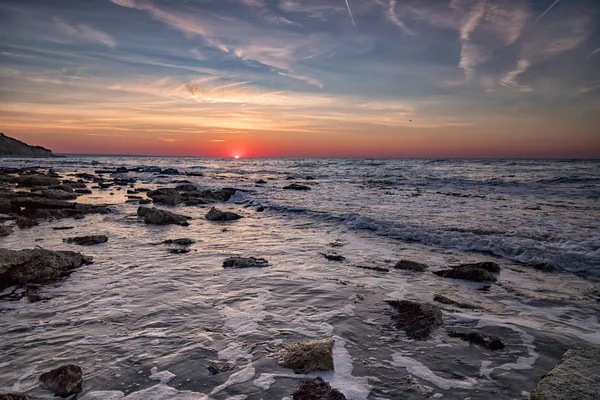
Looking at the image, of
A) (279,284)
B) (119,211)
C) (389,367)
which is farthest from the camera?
(119,211)

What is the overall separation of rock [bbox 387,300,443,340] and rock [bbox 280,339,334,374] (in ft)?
4.30

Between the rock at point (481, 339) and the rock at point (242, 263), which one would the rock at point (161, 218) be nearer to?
the rock at point (242, 263)

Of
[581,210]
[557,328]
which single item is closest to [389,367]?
[557,328]

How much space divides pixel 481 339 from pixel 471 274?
8.99ft

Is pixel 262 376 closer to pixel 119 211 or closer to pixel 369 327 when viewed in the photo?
pixel 369 327

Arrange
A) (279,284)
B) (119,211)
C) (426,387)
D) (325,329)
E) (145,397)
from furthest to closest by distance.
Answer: (119,211)
(279,284)
(325,329)
(426,387)
(145,397)

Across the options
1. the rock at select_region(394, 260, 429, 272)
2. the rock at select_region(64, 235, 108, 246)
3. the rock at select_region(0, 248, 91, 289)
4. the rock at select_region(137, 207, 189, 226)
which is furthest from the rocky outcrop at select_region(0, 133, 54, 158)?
the rock at select_region(394, 260, 429, 272)

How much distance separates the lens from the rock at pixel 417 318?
4.67 metres

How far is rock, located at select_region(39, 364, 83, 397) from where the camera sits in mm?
3223

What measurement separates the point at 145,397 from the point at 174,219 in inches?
390

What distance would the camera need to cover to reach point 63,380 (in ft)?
10.8

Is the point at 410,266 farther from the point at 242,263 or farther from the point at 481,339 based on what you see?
the point at 242,263

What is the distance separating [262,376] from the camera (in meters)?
3.63

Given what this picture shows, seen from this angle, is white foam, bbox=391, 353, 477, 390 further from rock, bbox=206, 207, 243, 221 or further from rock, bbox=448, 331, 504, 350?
rock, bbox=206, 207, 243, 221
